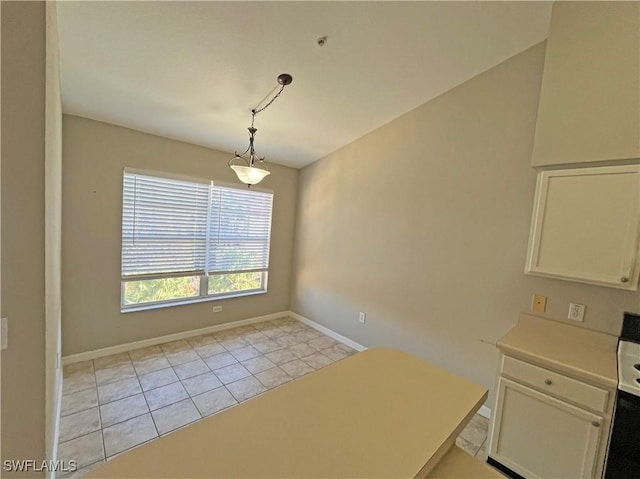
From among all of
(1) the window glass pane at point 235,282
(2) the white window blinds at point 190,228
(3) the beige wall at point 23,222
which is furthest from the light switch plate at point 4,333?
(1) the window glass pane at point 235,282

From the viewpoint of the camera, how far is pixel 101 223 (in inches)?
115

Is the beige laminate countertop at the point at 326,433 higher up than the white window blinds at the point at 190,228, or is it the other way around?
the white window blinds at the point at 190,228

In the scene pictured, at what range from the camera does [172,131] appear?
10.2 feet

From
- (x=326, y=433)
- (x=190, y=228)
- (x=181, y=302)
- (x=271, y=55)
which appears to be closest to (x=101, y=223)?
(x=190, y=228)

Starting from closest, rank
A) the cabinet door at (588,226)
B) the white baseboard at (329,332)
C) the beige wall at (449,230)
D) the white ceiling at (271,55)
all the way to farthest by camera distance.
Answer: the cabinet door at (588,226), the white ceiling at (271,55), the beige wall at (449,230), the white baseboard at (329,332)

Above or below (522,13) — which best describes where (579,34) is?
below

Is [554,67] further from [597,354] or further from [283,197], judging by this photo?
[283,197]

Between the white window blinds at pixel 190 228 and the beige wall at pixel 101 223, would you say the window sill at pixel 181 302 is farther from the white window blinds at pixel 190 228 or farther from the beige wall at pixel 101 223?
the white window blinds at pixel 190 228

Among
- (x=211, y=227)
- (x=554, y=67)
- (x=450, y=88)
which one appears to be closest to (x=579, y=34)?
(x=554, y=67)

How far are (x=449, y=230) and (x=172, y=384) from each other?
10.0 feet

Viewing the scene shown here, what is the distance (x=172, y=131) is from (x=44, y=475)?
2.99 m

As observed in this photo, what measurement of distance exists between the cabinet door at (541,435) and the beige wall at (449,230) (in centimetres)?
69

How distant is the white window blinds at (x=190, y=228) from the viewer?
312cm

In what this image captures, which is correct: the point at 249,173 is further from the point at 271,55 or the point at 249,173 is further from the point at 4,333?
the point at 4,333
